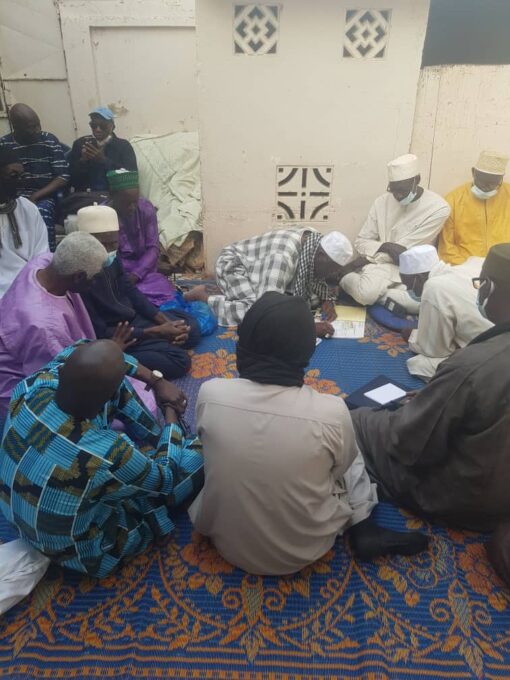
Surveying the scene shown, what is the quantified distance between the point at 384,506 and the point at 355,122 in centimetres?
361

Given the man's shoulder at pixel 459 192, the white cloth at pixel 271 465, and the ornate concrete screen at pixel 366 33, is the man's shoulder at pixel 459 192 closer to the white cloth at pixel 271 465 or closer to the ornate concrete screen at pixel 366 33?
the ornate concrete screen at pixel 366 33

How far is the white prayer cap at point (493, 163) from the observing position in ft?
13.7

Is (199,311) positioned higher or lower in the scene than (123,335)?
lower

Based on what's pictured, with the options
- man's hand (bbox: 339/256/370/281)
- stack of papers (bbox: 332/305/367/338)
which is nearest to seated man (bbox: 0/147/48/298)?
stack of papers (bbox: 332/305/367/338)

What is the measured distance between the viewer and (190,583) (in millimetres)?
1921

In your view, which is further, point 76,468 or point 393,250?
point 393,250

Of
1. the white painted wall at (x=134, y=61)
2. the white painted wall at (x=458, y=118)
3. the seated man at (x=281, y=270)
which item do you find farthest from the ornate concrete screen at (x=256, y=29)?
the seated man at (x=281, y=270)

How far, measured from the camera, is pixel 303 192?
4.73 metres

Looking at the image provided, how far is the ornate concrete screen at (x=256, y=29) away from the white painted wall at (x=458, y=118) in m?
1.46

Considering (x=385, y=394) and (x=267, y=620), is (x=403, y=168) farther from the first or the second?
(x=267, y=620)

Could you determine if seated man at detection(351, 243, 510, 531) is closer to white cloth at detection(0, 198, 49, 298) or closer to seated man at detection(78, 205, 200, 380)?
seated man at detection(78, 205, 200, 380)

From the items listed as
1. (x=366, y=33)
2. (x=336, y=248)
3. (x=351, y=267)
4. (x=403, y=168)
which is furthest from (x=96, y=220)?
(x=366, y=33)

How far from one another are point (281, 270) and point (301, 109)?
67.9 inches

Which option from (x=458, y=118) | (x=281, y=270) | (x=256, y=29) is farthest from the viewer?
(x=458, y=118)
